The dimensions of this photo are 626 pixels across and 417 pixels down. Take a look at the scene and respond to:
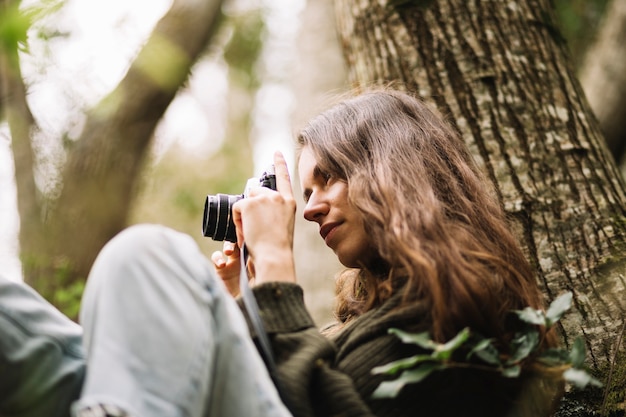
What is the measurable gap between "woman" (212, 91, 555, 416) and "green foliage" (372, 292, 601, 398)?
0.04 meters

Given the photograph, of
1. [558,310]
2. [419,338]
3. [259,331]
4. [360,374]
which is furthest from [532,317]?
[259,331]

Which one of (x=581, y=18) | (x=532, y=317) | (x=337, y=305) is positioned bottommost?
(x=337, y=305)

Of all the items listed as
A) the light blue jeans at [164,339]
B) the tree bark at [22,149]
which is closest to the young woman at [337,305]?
the light blue jeans at [164,339]

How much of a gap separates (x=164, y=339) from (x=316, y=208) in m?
0.79

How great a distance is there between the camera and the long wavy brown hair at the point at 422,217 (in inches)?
51.8

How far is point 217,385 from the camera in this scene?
40.8 inches

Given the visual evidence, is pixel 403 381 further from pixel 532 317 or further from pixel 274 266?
pixel 274 266

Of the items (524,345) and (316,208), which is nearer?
(524,345)

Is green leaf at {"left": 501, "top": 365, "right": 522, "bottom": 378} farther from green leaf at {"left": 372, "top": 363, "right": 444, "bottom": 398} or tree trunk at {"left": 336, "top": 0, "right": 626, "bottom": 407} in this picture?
tree trunk at {"left": 336, "top": 0, "right": 626, "bottom": 407}

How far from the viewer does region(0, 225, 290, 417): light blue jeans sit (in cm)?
95

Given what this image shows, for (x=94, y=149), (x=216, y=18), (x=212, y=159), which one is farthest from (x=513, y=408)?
(x=212, y=159)

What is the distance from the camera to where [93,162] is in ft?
10.7

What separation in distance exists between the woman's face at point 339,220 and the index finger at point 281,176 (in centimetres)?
8

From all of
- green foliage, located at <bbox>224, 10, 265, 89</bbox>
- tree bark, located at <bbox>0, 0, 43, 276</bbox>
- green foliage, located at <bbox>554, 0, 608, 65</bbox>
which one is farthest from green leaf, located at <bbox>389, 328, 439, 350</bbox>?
green foliage, located at <bbox>224, 10, 265, 89</bbox>
